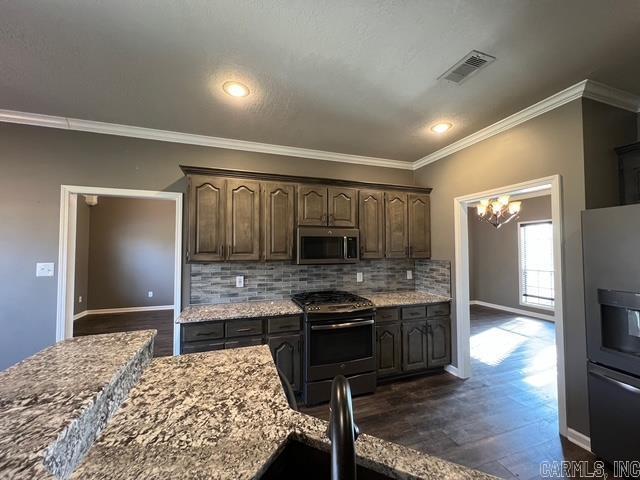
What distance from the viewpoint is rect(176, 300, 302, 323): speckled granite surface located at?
7.98 ft

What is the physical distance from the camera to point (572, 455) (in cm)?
195

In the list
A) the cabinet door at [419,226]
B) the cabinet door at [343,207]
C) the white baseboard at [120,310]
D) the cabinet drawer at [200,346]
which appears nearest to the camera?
the cabinet drawer at [200,346]

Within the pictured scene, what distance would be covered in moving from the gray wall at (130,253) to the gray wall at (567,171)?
6.52 m

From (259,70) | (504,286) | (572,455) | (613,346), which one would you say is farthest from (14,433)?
(504,286)

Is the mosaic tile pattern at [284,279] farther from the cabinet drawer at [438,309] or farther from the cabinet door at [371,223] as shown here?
the cabinet drawer at [438,309]

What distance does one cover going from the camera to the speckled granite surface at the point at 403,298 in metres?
3.05

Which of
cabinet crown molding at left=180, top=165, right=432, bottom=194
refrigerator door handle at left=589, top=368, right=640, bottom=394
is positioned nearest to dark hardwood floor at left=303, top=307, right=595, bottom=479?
refrigerator door handle at left=589, top=368, right=640, bottom=394

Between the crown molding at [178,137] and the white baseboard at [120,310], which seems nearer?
the crown molding at [178,137]

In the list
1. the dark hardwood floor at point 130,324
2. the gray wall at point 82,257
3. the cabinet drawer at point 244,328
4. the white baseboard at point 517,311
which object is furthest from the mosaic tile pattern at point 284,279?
the gray wall at point 82,257

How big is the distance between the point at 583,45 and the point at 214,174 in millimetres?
2969

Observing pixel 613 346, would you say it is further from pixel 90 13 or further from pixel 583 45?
pixel 90 13

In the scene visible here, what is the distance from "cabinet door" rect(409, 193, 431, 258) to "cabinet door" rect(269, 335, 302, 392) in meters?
1.90

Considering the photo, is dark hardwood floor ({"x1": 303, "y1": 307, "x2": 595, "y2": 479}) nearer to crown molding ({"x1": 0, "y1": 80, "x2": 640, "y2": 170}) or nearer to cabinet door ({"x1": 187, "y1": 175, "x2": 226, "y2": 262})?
cabinet door ({"x1": 187, "y1": 175, "x2": 226, "y2": 262})

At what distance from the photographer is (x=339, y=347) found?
271cm
